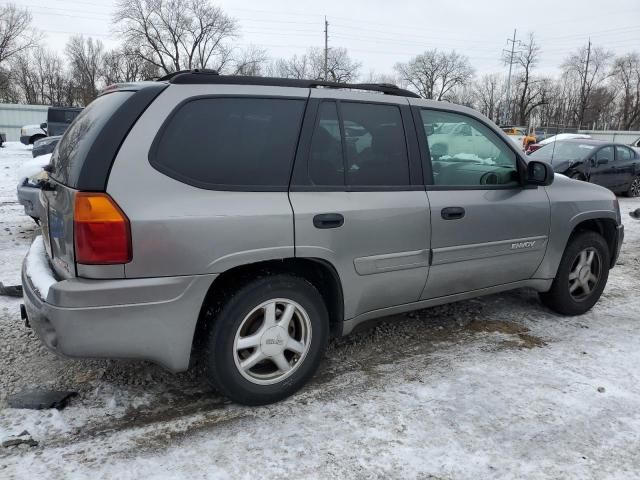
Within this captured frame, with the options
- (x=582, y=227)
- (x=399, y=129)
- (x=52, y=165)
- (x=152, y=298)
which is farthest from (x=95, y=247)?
(x=582, y=227)

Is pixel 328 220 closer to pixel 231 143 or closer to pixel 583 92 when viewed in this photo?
pixel 231 143

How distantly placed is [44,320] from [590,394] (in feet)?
10.5

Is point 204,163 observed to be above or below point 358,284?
above

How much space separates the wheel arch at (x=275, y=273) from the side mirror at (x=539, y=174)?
1856mm

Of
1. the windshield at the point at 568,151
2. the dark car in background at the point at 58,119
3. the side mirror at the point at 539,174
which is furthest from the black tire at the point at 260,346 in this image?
the dark car in background at the point at 58,119

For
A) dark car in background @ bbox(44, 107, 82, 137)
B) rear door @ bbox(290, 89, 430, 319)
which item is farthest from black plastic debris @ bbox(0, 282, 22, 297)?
dark car in background @ bbox(44, 107, 82, 137)

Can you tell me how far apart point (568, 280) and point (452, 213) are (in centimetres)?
166

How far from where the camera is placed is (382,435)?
2.66 meters

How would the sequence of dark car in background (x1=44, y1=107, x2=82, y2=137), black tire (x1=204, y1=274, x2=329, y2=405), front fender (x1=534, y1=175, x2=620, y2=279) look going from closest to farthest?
black tire (x1=204, y1=274, x2=329, y2=405) < front fender (x1=534, y1=175, x2=620, y2=279) < dark car in background (x1=44, y1=107, x2=82, y2=137)

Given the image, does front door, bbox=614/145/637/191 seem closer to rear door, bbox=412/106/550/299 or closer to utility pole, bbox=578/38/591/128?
rear door, bbox=412/106/550/299

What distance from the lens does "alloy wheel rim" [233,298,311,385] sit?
2812 millimetres

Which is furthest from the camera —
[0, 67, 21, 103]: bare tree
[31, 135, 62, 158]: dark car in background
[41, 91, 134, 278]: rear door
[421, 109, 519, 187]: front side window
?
[0, 67, 21, 103]: bare tree

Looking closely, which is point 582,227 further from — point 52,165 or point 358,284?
point 52,165

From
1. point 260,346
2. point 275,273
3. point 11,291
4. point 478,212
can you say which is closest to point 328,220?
→ point 275,273
